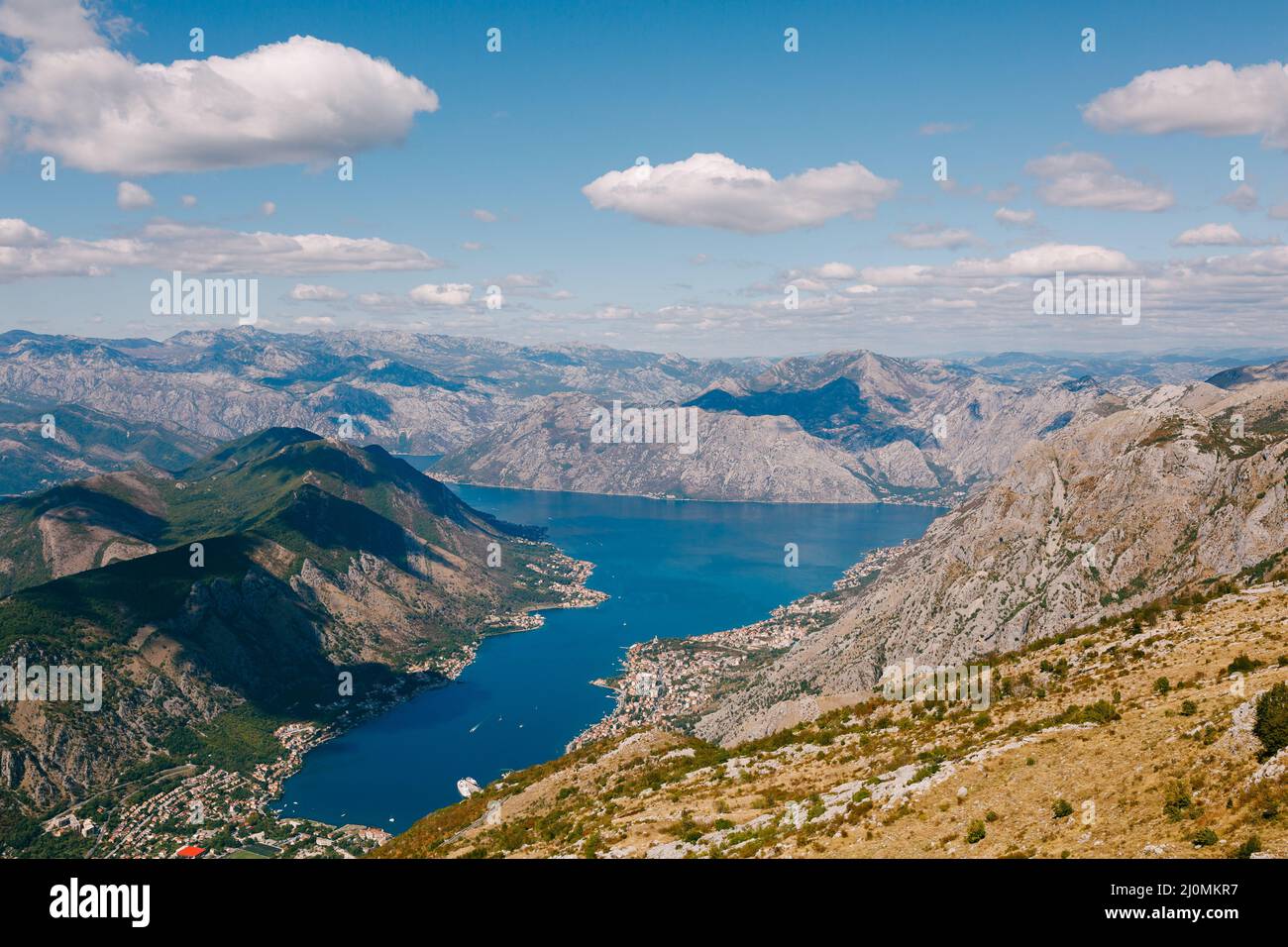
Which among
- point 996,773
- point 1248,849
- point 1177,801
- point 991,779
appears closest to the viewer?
point 1248,849

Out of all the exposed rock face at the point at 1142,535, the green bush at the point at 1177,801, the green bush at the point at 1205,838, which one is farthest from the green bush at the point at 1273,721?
the exposed rock face at the point at 1142,535

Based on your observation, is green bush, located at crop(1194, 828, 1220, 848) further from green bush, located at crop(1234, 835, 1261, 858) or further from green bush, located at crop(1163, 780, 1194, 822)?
green bush, located at crop(1163, 780, 1194, 822)

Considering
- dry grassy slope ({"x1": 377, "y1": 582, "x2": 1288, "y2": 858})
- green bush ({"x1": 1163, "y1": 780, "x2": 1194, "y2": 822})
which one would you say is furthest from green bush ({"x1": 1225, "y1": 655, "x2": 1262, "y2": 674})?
green bush ({"x1": 1163, "y1": 780, "x2": 1194, "y2": 822})

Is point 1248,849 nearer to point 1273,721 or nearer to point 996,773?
point 1273,721

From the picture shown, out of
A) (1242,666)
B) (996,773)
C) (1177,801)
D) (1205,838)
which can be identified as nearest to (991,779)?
(996,773)

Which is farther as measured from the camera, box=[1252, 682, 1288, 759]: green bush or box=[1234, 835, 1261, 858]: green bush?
box=[1252, 682, 1288, 759]: green bush

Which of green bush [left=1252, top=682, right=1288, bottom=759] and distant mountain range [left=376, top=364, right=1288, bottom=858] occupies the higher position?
green bush [left=1252, top=682, right=1288, bottom=759]

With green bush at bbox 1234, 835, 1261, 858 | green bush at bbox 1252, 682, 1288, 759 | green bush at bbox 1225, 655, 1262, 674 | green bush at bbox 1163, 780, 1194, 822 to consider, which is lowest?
green bush at bbox 1163, 780, 1194, 822
